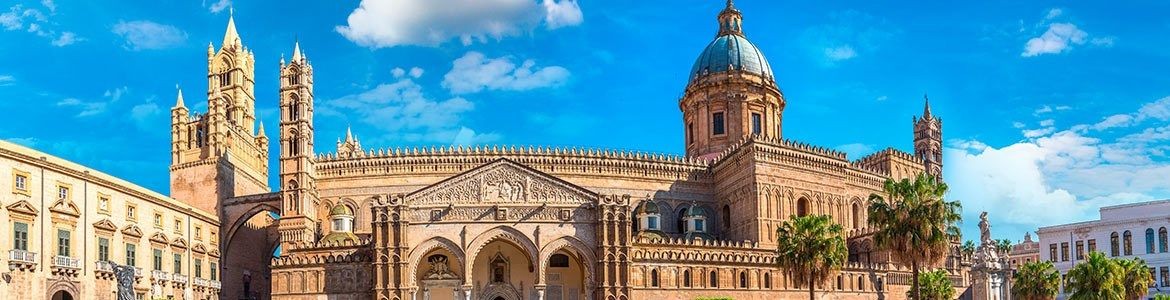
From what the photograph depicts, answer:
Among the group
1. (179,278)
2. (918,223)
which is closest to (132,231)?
(179,278)

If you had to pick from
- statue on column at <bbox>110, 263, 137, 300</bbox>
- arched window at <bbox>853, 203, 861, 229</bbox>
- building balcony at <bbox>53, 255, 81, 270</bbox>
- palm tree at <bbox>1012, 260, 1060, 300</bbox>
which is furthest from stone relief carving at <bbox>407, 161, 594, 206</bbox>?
palm tree at <bbox>1012, 260, 1060, 300</bbox>

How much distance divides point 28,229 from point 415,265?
771 inches

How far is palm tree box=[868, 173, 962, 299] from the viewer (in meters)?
47.5

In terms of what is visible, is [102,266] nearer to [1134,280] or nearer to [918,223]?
[918,223]

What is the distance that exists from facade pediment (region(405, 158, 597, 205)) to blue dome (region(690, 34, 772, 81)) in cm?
2486

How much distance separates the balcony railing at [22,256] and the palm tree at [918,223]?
36.6 meters

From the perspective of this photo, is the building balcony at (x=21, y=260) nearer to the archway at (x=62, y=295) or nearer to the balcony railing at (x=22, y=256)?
the balcony railing at (x=22, y=256)

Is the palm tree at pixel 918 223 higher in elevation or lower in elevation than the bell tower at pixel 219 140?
lower

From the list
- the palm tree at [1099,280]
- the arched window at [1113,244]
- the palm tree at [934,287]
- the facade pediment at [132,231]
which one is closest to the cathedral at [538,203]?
the palm tree at [934,287]

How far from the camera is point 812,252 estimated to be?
55219 mm

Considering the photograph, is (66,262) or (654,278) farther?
(654,278)

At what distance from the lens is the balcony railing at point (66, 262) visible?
52.9 metres

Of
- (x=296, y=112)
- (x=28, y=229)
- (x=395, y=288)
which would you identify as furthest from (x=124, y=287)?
(x=296, y=112)

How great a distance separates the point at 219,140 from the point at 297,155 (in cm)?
673
